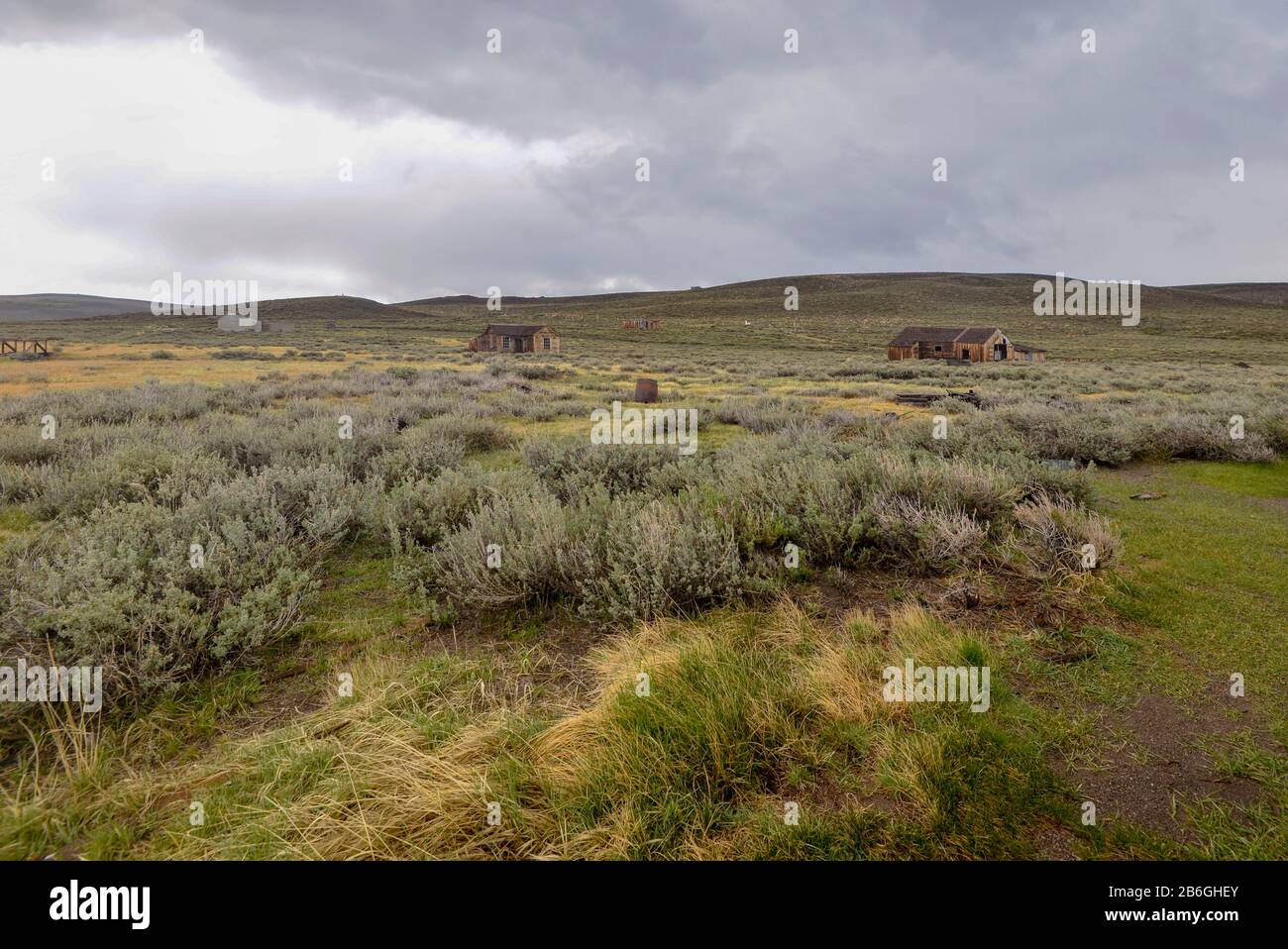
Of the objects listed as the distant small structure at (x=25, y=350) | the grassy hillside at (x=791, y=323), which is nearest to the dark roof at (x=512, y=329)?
the grassy hillside at (x=791, y=323)

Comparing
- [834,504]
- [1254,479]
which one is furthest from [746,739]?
[1254,479]

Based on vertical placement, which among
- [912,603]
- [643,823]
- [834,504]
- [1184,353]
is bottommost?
[643,823]

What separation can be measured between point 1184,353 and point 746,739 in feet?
215

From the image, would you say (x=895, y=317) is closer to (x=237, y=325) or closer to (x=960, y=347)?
(x=960, y=347)

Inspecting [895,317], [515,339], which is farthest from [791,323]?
[515,339]

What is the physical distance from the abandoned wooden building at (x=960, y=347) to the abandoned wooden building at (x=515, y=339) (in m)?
31.4

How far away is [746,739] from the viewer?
249 cm

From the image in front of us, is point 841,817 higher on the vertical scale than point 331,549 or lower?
lower

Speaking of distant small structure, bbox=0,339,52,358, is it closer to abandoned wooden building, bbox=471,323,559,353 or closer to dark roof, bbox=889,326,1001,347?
abandoned wooden building, bbox=471,323,559,353

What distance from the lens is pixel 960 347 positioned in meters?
47.6

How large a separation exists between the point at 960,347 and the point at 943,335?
3.12 m

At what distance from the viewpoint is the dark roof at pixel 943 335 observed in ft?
158

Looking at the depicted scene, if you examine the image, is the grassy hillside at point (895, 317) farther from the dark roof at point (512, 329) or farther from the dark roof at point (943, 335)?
the dark roof at point (512, 329)
